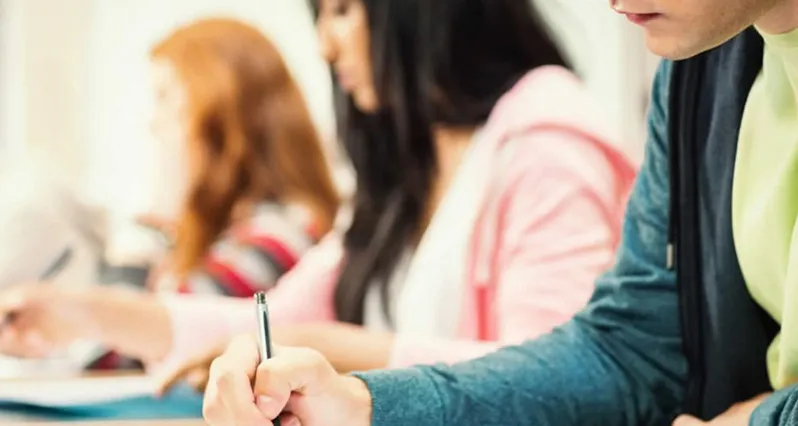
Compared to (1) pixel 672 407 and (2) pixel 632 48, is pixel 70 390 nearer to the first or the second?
(1) pixel 672 407

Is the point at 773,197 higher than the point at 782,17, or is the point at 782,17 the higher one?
the point at 782,17

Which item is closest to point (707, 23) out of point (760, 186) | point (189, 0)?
point (760, 186)

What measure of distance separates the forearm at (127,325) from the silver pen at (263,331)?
626 mm

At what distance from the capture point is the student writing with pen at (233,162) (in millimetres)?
1256

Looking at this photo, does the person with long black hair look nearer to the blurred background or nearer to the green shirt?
the blurred background

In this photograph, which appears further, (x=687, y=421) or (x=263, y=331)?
(x=687, y=421)

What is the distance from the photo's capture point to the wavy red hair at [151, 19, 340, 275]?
1261 mm

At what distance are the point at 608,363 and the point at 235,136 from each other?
25.9 inches

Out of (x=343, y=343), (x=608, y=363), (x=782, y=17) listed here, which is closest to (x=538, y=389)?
(x=608, y=363)

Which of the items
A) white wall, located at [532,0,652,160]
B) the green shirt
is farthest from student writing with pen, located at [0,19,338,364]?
the green shirt

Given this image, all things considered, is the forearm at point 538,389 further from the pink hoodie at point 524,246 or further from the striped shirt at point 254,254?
the striped shirt at point 254,254

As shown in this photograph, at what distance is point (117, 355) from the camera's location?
122cm

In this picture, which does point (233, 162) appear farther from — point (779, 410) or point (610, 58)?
point (779, 410)

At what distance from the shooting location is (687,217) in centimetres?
75
